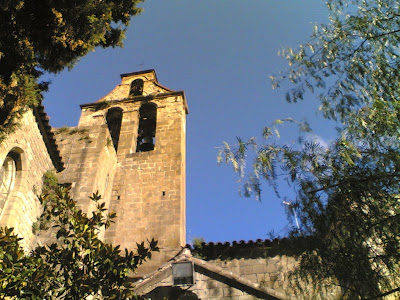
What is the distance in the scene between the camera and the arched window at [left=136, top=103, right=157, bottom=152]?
48.9ft

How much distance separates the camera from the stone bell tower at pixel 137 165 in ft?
33.2

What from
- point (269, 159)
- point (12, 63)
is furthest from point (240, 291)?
point (12, 63)

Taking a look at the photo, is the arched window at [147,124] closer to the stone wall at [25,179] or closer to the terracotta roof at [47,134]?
the terracotta roof at [47,134]

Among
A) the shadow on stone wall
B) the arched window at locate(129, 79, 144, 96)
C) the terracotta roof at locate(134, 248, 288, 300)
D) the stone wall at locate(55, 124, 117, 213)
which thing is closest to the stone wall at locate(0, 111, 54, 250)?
the stone wall at locate(55, 124, 117, 213)

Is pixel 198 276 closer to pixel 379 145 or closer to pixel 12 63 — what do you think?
pixel 379 145

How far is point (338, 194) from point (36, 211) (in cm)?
648

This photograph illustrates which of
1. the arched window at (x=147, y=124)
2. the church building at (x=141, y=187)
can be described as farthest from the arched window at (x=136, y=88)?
the arched window at (x=147, y=124)

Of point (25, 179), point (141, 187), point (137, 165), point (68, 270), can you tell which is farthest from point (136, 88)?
point (68, 270)

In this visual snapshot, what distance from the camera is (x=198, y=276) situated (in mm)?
7391

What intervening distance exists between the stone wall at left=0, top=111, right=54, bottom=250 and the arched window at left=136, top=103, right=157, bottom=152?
636cm

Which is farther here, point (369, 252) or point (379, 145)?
point (379, 145)

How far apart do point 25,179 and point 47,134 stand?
1.45m

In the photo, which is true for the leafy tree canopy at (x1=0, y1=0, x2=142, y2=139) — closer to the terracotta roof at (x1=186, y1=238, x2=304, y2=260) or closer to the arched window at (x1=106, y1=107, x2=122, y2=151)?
the terracotta roof at (x1=186, y1=238, x2=304, y2=260)

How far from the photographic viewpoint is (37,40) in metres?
6.17
